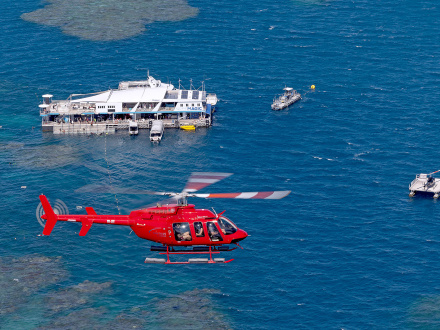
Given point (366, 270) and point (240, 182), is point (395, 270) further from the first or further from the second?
point (240, 182)

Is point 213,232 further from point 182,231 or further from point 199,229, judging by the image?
point 182,231

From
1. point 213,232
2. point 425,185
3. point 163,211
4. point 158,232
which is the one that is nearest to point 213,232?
point 213,232

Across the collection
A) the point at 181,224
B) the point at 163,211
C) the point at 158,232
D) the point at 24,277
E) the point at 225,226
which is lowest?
the point at 24,277

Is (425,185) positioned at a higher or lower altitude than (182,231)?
lower

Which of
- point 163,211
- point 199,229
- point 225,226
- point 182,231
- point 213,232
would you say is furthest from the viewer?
point 163,211

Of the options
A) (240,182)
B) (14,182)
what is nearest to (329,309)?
(240,182)

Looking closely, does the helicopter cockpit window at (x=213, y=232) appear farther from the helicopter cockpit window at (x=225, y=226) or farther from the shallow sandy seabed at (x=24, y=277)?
the shallow sandy seabed at (x=24, y=277)
